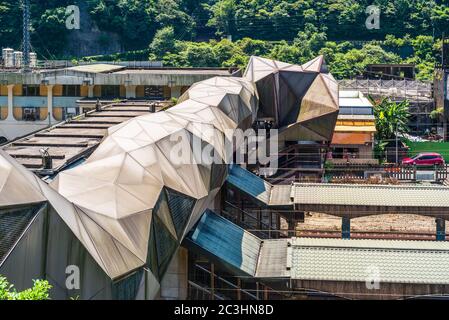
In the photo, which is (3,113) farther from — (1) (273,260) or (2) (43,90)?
(1) (273,260)

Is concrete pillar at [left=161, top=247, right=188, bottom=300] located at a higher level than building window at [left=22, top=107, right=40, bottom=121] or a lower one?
lower

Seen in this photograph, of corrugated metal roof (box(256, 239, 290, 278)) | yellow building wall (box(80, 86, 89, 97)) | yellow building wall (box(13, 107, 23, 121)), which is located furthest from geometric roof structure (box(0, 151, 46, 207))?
yellow building wall (box(13, 107, 23, 121))

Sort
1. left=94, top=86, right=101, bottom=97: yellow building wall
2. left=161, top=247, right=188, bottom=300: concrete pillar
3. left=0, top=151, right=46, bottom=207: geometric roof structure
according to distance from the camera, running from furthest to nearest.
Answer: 1. left=94, top=86, right=101, bottom=97: yellow building wall
2. left=161, top=247, right=188, bottom=300: concrete pillar
3. left=0, top=151, right=46, bottom=207: geometric roof structure

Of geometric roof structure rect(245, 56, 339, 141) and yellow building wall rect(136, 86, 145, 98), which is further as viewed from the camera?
yellow building wall rect(136, 86, 145, 98)

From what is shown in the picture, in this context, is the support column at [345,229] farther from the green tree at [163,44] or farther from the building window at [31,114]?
the green tree at [163,44]

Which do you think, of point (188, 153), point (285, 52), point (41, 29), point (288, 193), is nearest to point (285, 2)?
A: point (285, 52)

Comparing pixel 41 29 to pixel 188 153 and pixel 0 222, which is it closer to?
pixel 188 153

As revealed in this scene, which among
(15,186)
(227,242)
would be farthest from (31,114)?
(15,186)

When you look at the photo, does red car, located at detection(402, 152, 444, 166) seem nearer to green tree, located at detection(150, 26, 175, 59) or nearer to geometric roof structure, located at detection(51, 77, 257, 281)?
geometric roof structure, located at detection(51, 77, 257, 281)
